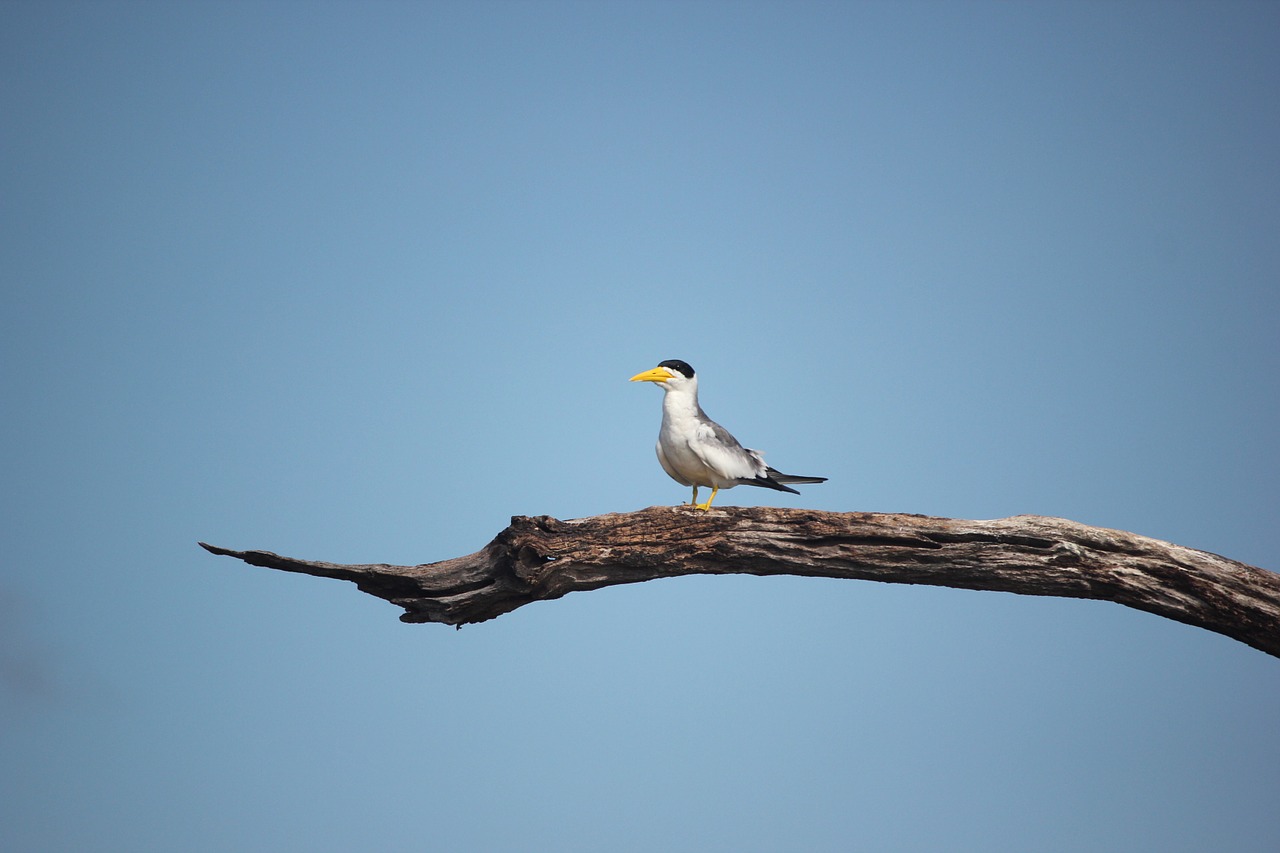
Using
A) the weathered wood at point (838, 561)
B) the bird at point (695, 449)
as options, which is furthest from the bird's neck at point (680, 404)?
the weathered wood at point (838, 561)

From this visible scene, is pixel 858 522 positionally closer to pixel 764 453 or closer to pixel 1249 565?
pixel 764 453

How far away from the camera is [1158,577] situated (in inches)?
258

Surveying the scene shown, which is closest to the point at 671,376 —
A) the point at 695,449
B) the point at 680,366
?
the point at 680,366

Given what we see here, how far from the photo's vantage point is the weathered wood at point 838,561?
6.54 metres

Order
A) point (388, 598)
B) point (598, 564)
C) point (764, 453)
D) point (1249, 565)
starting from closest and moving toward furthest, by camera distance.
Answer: point (1249, 565) < point (598, 564) < point (388, 598) < point (764, 453)

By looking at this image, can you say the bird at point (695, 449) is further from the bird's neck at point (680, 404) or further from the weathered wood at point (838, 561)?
the weathered wood at point (838, 561)

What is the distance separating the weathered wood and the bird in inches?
20.0

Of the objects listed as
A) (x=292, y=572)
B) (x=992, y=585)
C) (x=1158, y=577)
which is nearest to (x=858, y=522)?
(x=992, y=585)

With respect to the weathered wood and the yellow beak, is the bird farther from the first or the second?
the weathered wood

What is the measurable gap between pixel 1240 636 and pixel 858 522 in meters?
2.57

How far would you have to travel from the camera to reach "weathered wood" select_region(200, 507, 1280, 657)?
6.54 m

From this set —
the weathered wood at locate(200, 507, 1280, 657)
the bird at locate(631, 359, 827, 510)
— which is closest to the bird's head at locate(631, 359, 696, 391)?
the bird at locate(631, 359, 827, 510)

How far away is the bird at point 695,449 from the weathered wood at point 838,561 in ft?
1.66

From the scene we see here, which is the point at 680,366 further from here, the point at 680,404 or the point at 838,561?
the point at 838,561
